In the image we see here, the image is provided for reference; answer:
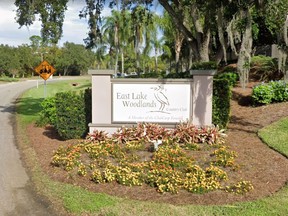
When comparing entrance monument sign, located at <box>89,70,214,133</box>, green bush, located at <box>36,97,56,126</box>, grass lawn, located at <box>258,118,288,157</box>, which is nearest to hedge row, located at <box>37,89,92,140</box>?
entrance monument sign, located at <box>89,70,214,133</box>

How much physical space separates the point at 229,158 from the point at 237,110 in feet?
18.4

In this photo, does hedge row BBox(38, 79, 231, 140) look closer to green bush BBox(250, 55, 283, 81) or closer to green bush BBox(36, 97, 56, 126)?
green bush BBox(36, 97, 56, 126)

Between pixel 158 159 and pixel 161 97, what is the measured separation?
264 cm

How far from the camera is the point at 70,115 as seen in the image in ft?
31.2

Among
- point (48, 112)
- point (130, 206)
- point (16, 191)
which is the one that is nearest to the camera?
point (130, 206)

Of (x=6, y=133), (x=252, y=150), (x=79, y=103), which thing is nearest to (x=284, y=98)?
(x=252, y=150)

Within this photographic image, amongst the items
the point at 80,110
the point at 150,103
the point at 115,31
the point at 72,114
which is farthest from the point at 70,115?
the point at 115,31

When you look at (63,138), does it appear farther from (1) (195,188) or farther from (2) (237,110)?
(2) (237,110)

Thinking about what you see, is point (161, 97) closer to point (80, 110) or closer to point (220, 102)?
point (220, 102)

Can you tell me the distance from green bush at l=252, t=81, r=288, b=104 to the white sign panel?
165 inches

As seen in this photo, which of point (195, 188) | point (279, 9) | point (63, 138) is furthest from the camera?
point (63, 138)

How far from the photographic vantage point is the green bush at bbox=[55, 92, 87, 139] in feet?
31.1

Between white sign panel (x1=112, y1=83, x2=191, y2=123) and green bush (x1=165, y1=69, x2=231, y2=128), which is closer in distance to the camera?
white sign panel (x1=112, y1=83, x2=191, y2=123)

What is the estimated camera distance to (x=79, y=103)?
958 cm
